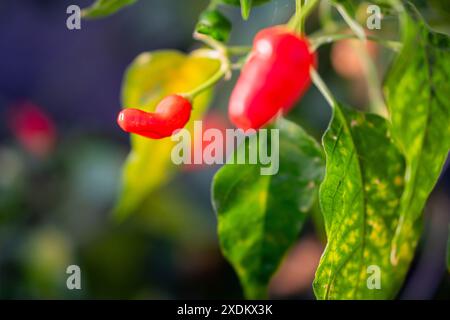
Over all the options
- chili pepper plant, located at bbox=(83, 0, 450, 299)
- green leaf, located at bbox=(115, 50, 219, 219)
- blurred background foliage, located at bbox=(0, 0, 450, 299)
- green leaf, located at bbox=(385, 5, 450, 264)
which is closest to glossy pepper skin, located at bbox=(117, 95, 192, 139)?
chili pepper plant, located at bbox=(83, 0, 450, 299)

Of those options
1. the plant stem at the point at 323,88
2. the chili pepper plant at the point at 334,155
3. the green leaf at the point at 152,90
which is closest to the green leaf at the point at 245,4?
the chili pepper plant at the point at 334,155

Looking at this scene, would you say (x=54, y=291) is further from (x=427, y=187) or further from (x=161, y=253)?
(x=427, y=187)

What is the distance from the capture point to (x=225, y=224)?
3.59 feet

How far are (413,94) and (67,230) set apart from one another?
1.47 meters

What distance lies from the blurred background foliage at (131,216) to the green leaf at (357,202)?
0.87 m

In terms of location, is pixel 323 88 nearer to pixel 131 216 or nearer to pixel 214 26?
pixel 214 26

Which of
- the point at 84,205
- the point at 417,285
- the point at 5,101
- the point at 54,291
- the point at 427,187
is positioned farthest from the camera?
the point at 5,101

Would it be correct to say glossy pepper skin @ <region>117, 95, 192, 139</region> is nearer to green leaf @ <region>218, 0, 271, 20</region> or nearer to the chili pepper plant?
the chili pepper plant

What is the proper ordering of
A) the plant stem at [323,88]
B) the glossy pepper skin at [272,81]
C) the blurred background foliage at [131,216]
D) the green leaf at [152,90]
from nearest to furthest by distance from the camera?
the glossy pepper skin at [272,81] < the plant stem at [323,88] < the green leaf at [152,90] < the blurred background foliage at [131,216]

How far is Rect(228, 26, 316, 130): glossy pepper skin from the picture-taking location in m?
0.87

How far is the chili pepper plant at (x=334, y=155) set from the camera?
89cm

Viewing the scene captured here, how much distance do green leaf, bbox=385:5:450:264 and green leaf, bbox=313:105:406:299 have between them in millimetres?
47

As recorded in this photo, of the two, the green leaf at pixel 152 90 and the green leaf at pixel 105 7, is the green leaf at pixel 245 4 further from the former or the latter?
the green leaf at pixel 152 90
